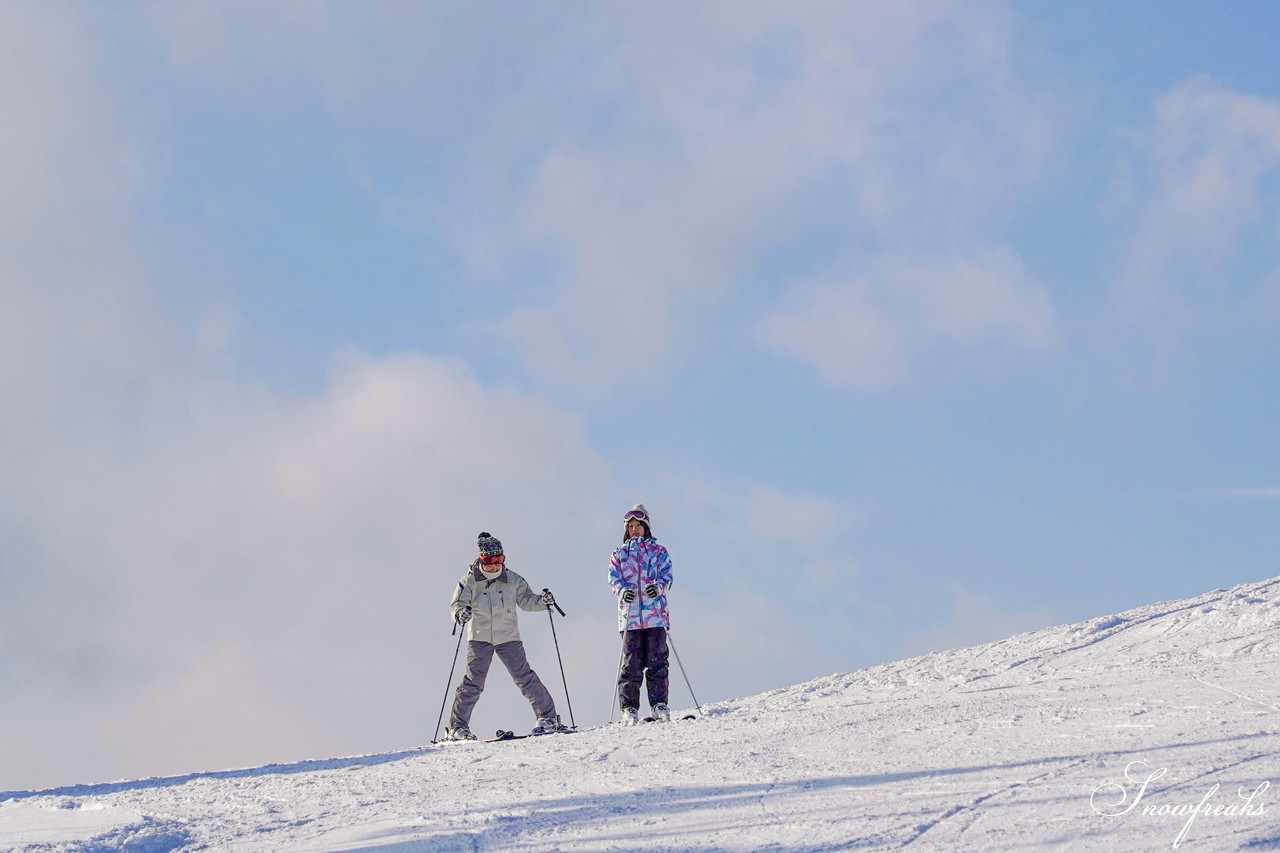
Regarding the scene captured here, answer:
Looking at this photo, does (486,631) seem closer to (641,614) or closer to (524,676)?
(524,676)

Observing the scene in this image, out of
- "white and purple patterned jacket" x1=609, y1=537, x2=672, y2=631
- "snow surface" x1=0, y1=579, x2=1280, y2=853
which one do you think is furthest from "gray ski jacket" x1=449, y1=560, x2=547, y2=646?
"snow surface" x1=0, y1=579, x2=1280, y2=853

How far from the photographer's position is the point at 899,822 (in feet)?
16.5

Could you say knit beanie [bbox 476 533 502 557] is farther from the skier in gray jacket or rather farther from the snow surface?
the snow surface

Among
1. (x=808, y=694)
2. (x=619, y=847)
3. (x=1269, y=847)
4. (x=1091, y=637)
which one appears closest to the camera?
(x=1269, y=847)

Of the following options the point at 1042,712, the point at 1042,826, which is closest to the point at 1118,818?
the point at 1042,826

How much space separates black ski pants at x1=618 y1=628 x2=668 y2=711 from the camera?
33.3ft

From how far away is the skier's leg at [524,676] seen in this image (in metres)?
11.2

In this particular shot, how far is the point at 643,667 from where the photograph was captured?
33.8 ft

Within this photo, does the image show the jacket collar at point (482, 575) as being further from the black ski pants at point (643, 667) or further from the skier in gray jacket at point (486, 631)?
the black ski pants at point (643, 667)

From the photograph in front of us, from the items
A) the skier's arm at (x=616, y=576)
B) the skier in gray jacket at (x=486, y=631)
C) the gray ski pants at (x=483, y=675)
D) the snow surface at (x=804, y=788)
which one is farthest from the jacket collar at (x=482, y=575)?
the snow surface at (x=804, y=788)

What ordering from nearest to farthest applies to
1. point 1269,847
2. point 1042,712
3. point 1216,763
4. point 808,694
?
point 1269,847
point 1216,763
point 1042,712
point 808,694

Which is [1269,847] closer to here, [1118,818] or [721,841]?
[1118,818]

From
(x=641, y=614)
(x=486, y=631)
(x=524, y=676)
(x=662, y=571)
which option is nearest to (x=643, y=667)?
(x=641, y=614)

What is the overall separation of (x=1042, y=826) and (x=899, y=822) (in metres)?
0.60
